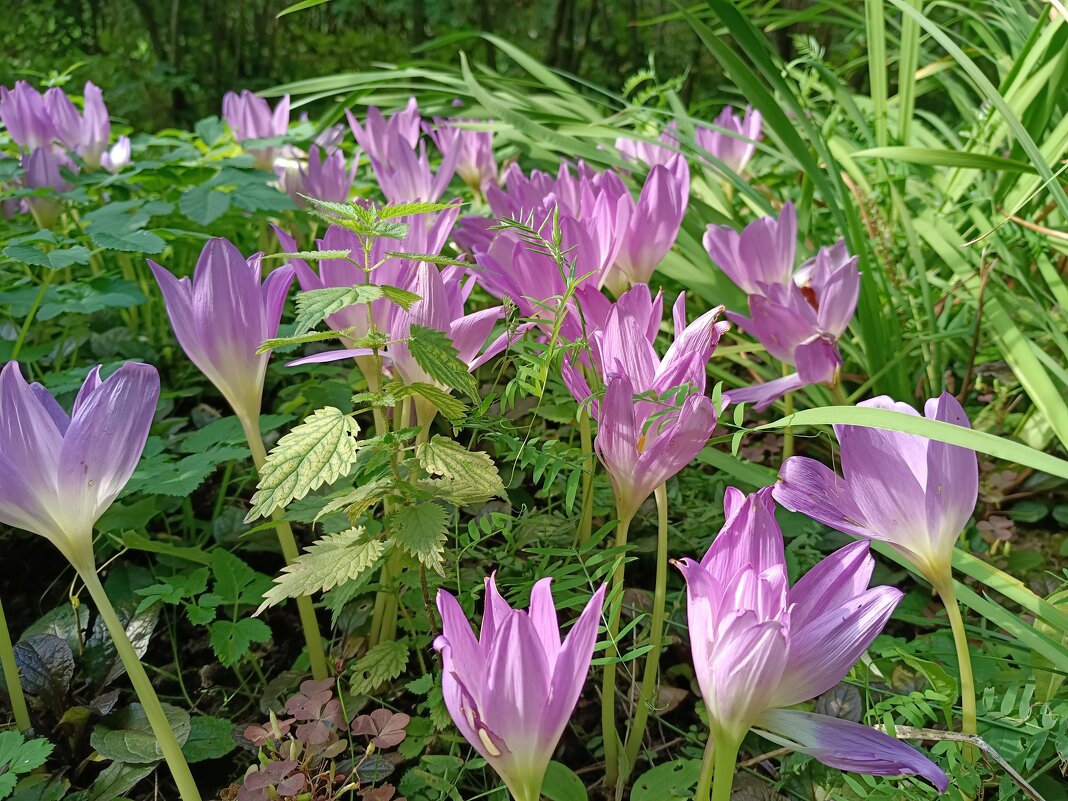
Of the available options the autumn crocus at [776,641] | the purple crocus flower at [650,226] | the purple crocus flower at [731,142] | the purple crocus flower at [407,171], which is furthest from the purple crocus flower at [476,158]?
the autumn crocus at [776,641]

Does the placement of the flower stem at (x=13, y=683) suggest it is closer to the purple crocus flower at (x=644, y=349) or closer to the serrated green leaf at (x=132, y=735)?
the serrated green leaf at (x=132, y=735)

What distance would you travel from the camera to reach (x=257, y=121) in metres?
2.13

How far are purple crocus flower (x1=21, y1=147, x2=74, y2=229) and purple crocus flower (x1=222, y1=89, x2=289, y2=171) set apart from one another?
1.62ft

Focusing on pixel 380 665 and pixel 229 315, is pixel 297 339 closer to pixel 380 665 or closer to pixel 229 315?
pixel 229 315

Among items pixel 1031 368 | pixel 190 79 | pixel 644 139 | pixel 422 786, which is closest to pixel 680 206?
pixel 644 139

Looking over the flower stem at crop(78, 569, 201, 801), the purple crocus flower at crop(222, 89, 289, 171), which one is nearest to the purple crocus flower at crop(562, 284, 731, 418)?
the flower stem at crop(78, 569, 201, 801)

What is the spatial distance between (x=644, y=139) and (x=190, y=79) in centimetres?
450

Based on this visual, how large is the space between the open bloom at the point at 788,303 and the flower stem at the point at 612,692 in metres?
0.26

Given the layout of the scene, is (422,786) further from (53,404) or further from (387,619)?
(53,404)

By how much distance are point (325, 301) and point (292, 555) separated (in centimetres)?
32

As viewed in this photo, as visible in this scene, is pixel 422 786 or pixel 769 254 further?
pixel 769 254

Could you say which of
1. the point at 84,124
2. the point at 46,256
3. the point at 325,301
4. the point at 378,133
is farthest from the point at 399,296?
the point at 84,124

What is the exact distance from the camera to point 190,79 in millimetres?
5113

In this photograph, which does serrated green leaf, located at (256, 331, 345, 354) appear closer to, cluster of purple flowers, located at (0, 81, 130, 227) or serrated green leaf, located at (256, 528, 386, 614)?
serrated green leaf, located at (256, 528, 386, 614)
